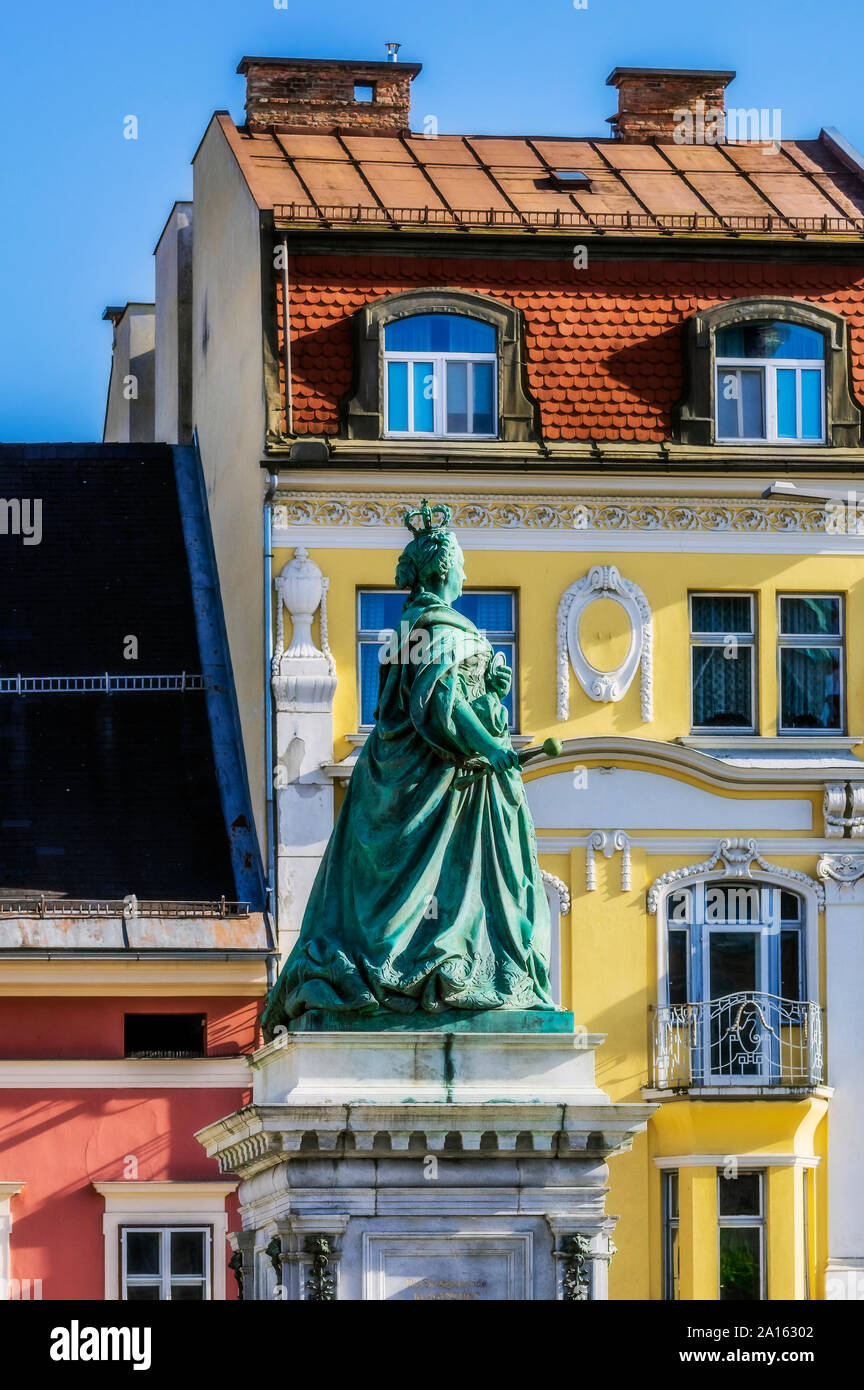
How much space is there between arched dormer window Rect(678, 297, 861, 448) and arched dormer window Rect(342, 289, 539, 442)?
1.78 metres

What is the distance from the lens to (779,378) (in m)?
39.7

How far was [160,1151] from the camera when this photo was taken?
1462 inches

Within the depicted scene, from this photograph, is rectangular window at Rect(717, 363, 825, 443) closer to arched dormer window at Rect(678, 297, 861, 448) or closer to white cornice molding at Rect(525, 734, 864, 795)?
arched dormer window at Rect(678, 297, 861, 448)

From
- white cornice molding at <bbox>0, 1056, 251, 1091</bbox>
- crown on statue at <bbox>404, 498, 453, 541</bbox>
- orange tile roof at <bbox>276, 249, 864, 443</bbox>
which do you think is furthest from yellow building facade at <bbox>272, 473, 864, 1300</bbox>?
crown on statue at <bbox>404, 498, 453, 541</bbox>

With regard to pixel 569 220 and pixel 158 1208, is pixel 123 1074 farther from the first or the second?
pixel 569 220

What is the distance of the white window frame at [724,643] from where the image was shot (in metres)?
39.0

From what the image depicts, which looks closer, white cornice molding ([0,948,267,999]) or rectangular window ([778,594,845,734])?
white cornice molding ([0,948,267,999])

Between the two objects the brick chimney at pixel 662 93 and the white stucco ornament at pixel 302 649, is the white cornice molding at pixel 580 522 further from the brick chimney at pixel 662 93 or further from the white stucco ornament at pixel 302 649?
the brick chimney at pixel 662 93

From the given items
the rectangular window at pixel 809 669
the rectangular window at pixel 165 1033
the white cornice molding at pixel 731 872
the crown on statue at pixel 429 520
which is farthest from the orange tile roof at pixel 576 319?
the crown on statue at pixel 429 520

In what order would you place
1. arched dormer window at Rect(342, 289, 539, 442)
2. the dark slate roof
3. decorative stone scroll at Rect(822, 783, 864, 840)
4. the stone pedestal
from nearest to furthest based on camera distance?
the stone pedestal → the dark slate roof → decorative stone scroll at Rect(822, 783, 864, 840) → arched dormer window at Rect(342, 289, 539, 442)

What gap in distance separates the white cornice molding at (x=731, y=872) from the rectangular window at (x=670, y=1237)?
103 inches

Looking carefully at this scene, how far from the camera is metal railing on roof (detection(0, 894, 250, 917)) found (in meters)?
37.1
